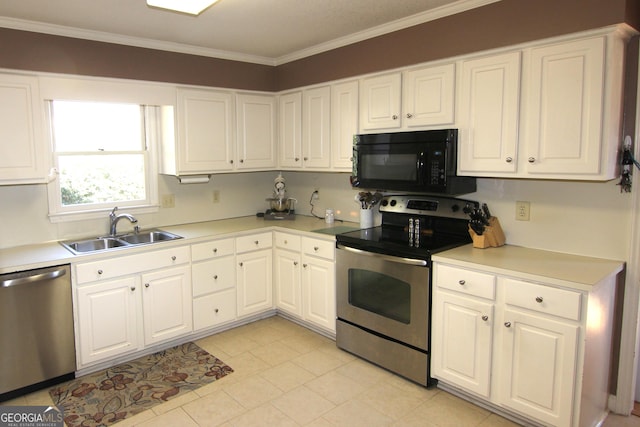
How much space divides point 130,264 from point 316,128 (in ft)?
6.07

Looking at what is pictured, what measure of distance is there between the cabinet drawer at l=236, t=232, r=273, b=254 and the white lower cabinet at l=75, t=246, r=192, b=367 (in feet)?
1.54

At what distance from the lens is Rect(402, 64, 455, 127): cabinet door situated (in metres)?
2.77

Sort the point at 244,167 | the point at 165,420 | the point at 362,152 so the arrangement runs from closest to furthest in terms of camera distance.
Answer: the point at 165,420
the point at 362,152
the point at 244,167

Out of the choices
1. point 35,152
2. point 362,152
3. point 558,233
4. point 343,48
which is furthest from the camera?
point 343,48

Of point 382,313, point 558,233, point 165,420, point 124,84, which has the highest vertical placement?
point 124,84

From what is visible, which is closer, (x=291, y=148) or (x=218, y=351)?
(x=218, y=351)

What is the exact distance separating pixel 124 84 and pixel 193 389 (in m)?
2.30

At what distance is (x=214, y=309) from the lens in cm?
358

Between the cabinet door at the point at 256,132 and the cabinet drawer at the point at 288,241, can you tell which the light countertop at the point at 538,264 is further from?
the cabinet door at the point at 256,132

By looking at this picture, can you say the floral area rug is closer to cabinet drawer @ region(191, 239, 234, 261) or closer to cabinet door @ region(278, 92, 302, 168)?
cabinet drawer @ region(191, 239, 234, 261)

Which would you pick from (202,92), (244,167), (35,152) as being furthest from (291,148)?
(35,152)

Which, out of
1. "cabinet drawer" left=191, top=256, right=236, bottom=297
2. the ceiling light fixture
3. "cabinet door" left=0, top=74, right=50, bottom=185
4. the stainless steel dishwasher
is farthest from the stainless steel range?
"cabinet door" left=0, top=74, right=50, bottom=185

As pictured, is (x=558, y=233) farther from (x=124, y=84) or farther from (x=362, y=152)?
(x=124, y=84)

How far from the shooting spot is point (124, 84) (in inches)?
131
